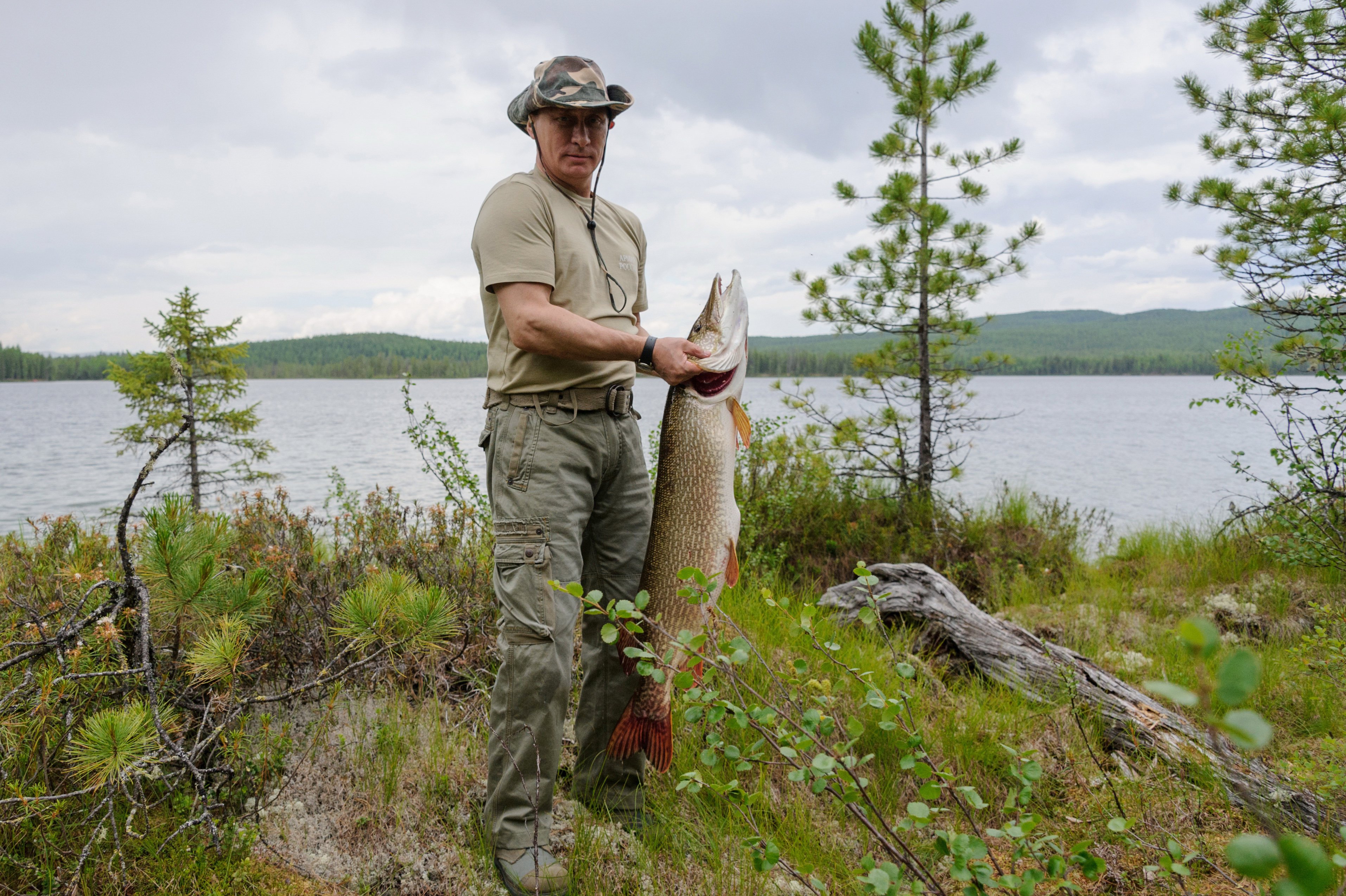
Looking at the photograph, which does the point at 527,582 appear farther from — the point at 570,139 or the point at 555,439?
the point at 570,139

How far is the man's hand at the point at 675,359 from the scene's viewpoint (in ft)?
10.0

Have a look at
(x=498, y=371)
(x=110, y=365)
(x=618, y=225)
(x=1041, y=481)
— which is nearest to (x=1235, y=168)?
(x=618, y=225)

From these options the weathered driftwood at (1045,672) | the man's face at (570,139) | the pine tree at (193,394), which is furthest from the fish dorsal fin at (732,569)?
the pine tree at (193,394)

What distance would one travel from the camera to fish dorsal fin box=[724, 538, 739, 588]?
330 centimetres

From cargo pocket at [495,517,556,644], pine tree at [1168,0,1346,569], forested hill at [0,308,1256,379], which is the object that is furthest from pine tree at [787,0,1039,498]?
forested hill at [0,308,1256,379]

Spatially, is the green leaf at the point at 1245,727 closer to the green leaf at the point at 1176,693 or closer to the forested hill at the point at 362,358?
the green leaf at the point at 1176,693

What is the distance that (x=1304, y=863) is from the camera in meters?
0.65

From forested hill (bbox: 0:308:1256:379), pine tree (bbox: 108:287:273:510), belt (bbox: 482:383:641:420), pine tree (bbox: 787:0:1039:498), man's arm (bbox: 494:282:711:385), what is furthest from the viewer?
forested hill (bbox: 0:308:1256:379)

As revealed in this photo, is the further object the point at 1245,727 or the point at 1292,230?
the point at 1292,230

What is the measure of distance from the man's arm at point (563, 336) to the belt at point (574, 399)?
0.18 metres

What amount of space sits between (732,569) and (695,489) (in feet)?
1.33

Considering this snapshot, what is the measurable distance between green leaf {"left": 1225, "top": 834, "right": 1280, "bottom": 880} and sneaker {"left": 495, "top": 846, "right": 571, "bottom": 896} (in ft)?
8.57

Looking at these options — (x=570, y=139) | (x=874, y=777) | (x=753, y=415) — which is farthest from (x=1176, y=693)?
(x=753, y=415)

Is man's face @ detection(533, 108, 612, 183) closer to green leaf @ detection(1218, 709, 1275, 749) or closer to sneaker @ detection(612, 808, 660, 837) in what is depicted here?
sneaker @ detection(612, 808, 660, 837)
